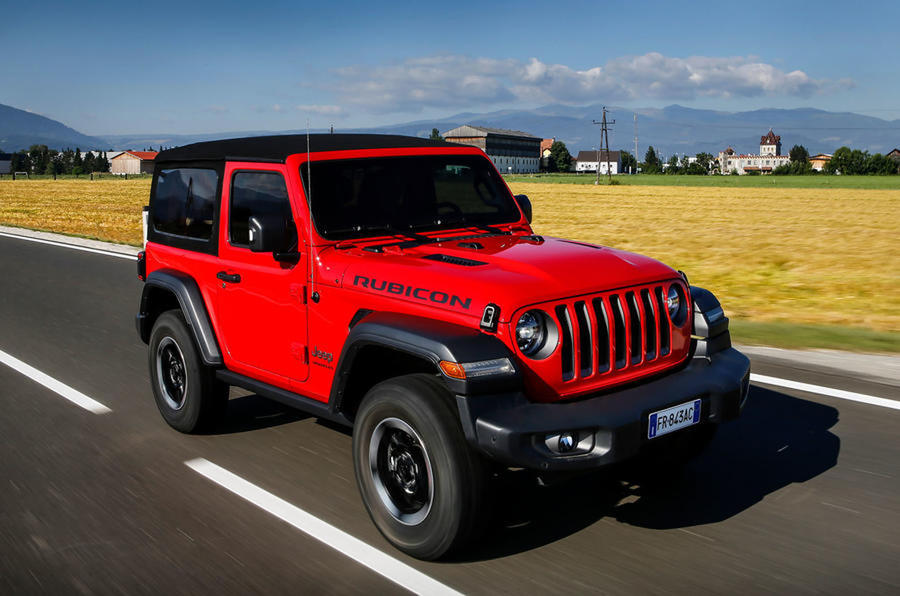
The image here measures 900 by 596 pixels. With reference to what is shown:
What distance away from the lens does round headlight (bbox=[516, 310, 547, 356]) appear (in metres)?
3.55

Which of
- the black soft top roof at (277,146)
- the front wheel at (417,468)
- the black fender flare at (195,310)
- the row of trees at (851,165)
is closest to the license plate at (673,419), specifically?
the front wheel at (417,468)

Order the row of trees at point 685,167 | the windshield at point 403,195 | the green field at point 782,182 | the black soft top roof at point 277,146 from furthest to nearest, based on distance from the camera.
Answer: the row of trees at point 685,167
the green field at point 782,182
the black soft top roof at point 277,146
the windshield at point 403,195

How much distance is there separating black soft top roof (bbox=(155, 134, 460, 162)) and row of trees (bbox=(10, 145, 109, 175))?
131 meters

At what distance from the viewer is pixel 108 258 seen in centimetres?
1533

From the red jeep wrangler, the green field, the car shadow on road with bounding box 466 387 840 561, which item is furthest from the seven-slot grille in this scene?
the green field

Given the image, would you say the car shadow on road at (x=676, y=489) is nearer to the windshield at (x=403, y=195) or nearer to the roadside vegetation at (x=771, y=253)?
the windshield at (x=403, y=195)

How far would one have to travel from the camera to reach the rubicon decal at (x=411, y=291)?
11.9 ft

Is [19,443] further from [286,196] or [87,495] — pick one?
[286,196]

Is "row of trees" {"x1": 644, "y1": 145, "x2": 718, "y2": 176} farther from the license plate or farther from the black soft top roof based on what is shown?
the license plate

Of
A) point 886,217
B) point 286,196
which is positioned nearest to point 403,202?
point 286,196

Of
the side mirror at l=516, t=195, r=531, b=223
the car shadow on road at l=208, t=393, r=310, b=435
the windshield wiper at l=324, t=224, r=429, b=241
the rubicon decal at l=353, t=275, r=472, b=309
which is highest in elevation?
the side mirror at l=516, t=195, r=531, b=223

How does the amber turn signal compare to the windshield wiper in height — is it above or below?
below

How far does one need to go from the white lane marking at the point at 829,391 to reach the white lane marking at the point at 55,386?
4848mm

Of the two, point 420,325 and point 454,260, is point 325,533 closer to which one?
point 420,325
